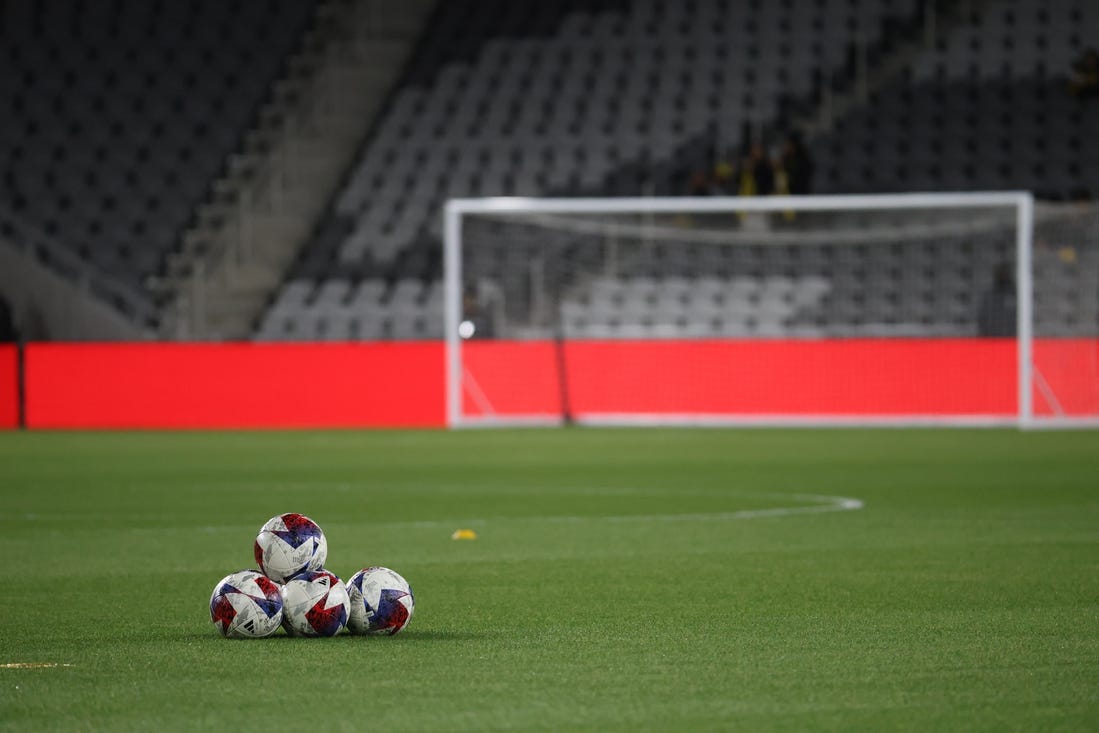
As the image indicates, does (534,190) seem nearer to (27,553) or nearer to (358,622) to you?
(27,553)

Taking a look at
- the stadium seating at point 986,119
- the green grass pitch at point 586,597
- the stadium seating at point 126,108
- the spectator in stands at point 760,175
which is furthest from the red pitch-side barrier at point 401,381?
the green grass pitch at point 586,597

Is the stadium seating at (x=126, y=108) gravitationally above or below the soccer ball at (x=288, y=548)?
above

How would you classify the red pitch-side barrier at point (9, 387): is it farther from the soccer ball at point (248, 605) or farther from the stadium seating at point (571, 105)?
the soccer ball at point (248, 605)

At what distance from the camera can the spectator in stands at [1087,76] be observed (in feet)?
89.7

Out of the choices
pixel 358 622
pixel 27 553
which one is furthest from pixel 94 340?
pixel 358 622

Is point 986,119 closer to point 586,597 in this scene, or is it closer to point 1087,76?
point 1087,76

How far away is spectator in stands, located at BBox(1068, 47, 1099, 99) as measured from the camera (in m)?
27.3

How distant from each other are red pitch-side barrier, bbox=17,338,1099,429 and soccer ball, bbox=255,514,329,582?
17.7m

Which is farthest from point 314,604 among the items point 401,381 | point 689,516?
point 401,381

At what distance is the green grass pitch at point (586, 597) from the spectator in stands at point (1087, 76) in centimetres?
1176

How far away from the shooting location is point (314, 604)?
6.34 meters

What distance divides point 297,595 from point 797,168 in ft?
69.6

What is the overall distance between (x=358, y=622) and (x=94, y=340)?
22.5 meters

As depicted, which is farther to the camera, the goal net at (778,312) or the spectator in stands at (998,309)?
the spectator in stands at (998,309)
